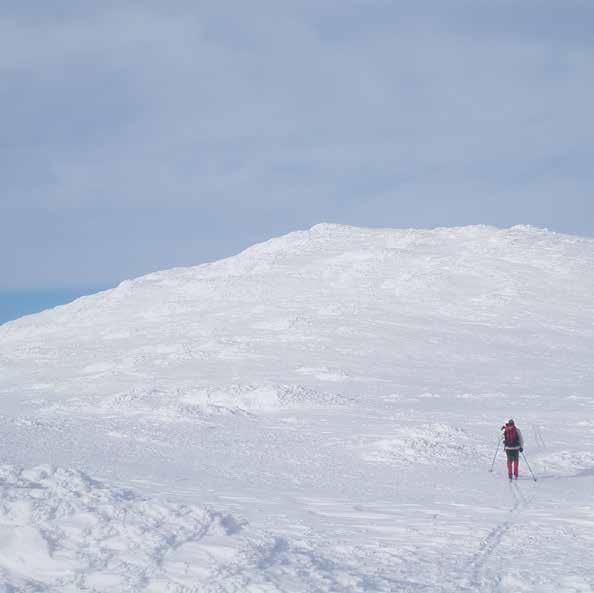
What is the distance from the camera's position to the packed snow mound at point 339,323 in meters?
36.2

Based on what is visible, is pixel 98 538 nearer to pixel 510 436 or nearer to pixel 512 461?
pixel 512 461

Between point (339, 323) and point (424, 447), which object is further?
point (339, 323)

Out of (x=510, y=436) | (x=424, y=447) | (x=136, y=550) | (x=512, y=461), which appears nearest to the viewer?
(x=136, y=550)

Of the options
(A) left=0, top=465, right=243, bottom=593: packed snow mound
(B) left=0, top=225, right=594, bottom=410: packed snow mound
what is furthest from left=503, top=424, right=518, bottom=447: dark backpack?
(B) left=0, top=225, right=594, bottom=410: packed snow mound

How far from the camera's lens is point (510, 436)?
17.6m

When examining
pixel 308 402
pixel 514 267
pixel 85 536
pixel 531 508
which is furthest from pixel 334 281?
pixel 85 536

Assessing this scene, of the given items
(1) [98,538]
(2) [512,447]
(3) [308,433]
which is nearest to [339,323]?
(3) [308,433]

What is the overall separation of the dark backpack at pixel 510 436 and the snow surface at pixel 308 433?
2.93 feet

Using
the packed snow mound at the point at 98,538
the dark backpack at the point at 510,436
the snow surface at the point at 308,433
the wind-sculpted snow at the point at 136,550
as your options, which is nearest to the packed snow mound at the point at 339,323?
the snow surface at the point at 308,433

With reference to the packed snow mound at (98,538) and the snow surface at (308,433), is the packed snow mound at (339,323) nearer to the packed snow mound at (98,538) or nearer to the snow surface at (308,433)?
the snow surface at (308,433)

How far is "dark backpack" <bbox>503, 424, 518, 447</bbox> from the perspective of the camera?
17453mm

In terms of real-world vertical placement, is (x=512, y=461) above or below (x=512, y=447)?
below

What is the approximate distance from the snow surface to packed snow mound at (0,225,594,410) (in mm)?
266

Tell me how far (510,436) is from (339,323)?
103 feet
